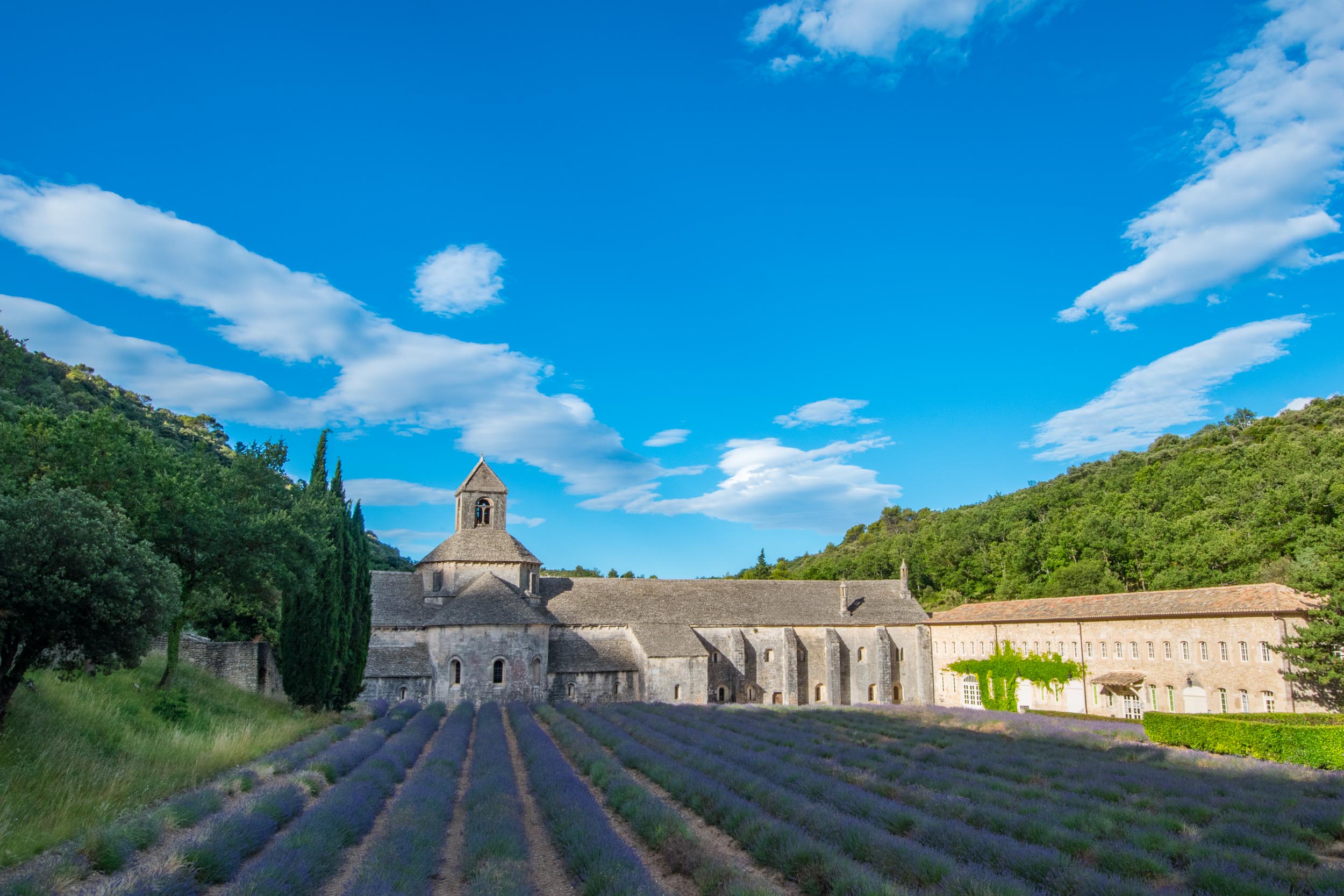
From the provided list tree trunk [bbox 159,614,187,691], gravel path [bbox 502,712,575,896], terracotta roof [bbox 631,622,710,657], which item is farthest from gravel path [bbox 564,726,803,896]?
terracotta roof [bbox 631,622,710,657]

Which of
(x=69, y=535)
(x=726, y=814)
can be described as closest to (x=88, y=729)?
(x=69, y=535)

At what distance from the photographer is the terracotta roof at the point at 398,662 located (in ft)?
121

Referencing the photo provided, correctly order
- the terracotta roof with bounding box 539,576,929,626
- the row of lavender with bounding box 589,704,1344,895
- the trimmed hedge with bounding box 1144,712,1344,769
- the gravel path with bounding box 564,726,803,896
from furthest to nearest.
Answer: the terracotta roof with bounding box 539,576,929,626 → the trimmed hedge with bounding box 1144,712,1344,769 → the gravel path with bounding box 564,726,803,896 → the row of lavender with bounding box 589,704,1344,895

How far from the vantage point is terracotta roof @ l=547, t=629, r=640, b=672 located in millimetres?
40000

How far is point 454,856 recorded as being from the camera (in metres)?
10.6

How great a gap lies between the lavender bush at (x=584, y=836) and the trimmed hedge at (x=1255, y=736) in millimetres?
21843

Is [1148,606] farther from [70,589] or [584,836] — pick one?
[70,589]

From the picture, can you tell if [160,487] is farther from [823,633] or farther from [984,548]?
[984,548]

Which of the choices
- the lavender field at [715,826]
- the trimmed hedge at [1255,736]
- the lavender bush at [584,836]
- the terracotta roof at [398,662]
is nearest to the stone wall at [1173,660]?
the trimmed hedge at [1255,736]

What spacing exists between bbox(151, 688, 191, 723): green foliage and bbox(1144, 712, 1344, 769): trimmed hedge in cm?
3076

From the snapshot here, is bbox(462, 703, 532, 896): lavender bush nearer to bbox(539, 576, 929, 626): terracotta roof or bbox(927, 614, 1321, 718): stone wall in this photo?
bbox(539, 576, 929, 626): terracotta roof

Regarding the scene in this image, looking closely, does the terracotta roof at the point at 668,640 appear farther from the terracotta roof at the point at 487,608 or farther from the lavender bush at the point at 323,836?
the lavender bush at the point at 323,836

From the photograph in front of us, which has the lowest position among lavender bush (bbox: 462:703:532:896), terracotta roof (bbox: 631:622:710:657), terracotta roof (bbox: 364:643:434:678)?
lavender bush (bbox: 462:703:532:896)

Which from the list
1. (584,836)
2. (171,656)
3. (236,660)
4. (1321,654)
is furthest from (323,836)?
(1321,654)
